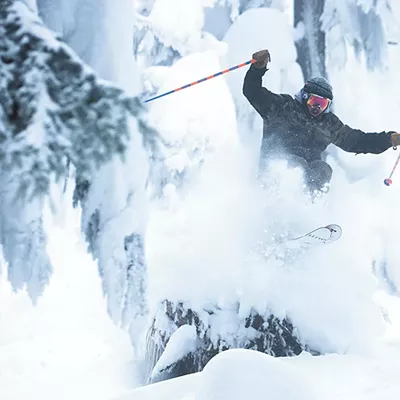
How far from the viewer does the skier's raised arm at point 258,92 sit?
15.1 feet

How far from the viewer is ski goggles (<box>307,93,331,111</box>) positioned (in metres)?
4.82

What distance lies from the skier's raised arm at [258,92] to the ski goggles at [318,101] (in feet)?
0.87

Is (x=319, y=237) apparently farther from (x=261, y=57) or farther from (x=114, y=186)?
(x=114, y=186)

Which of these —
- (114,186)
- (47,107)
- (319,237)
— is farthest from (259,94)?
(47,107)

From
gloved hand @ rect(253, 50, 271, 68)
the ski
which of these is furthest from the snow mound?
gloved hand @ rect(253, 50, 271, 68)

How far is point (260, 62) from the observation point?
173 inches

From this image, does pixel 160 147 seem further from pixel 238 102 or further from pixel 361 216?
pixel 361 216

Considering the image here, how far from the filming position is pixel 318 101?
4832mm

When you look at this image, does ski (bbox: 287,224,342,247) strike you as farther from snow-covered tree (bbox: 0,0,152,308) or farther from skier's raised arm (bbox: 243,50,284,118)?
snow-covered tree (bbox: 0,0,152,308)

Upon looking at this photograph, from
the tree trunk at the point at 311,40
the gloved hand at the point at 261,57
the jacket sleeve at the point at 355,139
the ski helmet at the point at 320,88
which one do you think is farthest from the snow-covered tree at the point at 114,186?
the tree trunk at the point at 311,40

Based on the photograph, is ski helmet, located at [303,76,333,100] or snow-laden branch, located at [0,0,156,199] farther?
ski helmet, located at [303,76,333,100]

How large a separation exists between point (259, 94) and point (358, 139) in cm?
114

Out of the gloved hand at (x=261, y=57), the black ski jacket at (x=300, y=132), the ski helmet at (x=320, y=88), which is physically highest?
the gloved hand at (x=261, y=57)

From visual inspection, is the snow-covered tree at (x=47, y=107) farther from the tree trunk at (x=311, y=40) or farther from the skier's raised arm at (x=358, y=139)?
the tree trunk at (x=311, y=40)
